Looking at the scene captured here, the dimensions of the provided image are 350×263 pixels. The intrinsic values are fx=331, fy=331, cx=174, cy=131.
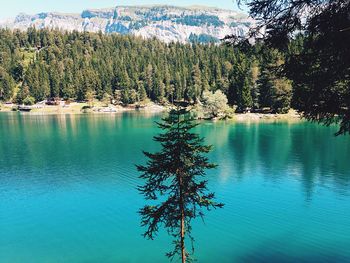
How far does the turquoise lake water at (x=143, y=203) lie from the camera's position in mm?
28469

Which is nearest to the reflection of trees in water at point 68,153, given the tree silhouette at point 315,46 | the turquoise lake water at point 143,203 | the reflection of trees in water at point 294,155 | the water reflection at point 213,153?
the water reflection at point 213,153

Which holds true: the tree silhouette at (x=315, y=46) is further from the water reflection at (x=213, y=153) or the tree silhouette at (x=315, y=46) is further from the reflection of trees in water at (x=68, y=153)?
the reflection of trees in water at (x=68, y=153)

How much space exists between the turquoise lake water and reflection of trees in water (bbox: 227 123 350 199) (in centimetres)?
18

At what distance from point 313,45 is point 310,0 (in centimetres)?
141

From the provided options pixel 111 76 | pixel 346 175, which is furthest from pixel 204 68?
pixel 346 175

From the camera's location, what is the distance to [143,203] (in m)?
39.5

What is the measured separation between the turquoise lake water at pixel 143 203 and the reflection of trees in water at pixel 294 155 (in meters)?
0.18

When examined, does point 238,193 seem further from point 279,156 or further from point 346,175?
point 279,156

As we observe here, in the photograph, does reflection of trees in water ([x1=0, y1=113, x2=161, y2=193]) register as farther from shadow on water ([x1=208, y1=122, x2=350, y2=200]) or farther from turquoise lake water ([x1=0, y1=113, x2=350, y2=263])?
shadow on water ([x1=208, y1=122, x2=350, y2=200])

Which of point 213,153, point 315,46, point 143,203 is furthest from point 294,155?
point 315,46

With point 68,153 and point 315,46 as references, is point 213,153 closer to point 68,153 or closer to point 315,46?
point 68,153

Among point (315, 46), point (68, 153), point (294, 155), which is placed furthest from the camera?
point (68, 153)

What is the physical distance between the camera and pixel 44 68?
614ft

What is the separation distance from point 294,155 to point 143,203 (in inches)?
1398
